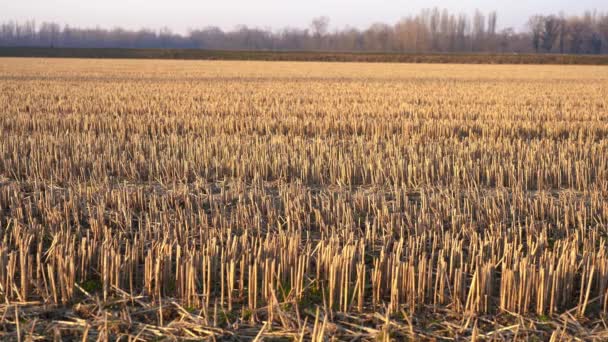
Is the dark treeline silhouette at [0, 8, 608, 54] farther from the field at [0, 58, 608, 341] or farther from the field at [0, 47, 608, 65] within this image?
the field at [0, 58, 608, 341]

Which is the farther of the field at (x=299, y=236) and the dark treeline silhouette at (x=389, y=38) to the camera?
the dark treeline silhouette at (x=389, y=38)

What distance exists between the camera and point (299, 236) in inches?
164

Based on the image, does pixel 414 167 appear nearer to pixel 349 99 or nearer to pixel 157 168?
pixel 157 168

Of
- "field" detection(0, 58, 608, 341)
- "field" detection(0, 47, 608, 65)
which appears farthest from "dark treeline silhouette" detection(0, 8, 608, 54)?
"field" detection(0, 58, 608, 341)

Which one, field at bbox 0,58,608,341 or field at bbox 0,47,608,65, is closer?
field at bbox 0,58,608,341

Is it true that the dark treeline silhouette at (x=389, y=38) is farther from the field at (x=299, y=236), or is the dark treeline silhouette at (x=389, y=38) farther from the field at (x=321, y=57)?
the field at (x=299, y=236)

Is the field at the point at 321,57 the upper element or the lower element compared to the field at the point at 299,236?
upper

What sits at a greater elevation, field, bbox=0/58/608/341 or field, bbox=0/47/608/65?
field, bbox=0/47/608/65

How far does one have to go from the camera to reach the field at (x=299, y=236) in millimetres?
3254

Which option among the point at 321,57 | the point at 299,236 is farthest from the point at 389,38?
the point at 299,236

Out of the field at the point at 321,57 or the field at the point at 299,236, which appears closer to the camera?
the field at the point at 299,236

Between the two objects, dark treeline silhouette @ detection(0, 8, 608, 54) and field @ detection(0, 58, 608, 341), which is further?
dark treeline silhouette @ detection(0, 8, 608, 54)

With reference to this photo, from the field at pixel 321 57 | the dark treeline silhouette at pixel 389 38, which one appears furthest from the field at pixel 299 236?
the dark treeline silhouette at pixel 389 38

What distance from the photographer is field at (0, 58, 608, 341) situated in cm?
325
